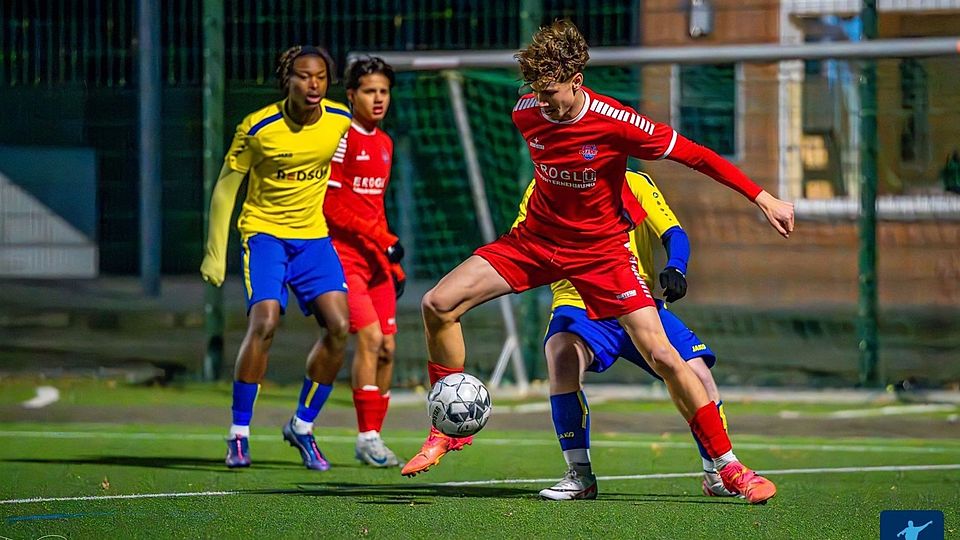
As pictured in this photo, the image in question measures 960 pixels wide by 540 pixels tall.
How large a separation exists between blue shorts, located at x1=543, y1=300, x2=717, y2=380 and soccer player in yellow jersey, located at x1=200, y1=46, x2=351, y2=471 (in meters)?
1.47

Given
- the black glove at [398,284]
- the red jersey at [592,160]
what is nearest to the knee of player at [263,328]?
the black glove at [398,284]

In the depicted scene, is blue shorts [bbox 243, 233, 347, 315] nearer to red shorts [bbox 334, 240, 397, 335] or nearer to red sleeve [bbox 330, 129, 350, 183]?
red shorts [bbox 334, 240, 397, 335]

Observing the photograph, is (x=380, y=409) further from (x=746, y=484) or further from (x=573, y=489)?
(x=746, y=484)

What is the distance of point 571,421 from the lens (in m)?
6.75

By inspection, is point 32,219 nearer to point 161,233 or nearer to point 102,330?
point 161,233

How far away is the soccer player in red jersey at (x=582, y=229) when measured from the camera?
631cm

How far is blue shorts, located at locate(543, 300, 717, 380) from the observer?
6871 mm

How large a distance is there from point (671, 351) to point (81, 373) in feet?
22.0

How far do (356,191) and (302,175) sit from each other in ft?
1.76

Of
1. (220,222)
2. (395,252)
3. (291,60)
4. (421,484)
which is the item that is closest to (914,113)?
(395,252)

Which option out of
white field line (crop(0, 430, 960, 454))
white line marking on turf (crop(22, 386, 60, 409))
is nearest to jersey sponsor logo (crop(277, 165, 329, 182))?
white field line (crop(0, 430, 960, 454))

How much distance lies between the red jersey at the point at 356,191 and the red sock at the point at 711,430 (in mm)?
2583

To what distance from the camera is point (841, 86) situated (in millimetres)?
11547

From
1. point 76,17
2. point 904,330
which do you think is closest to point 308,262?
point 76,17
